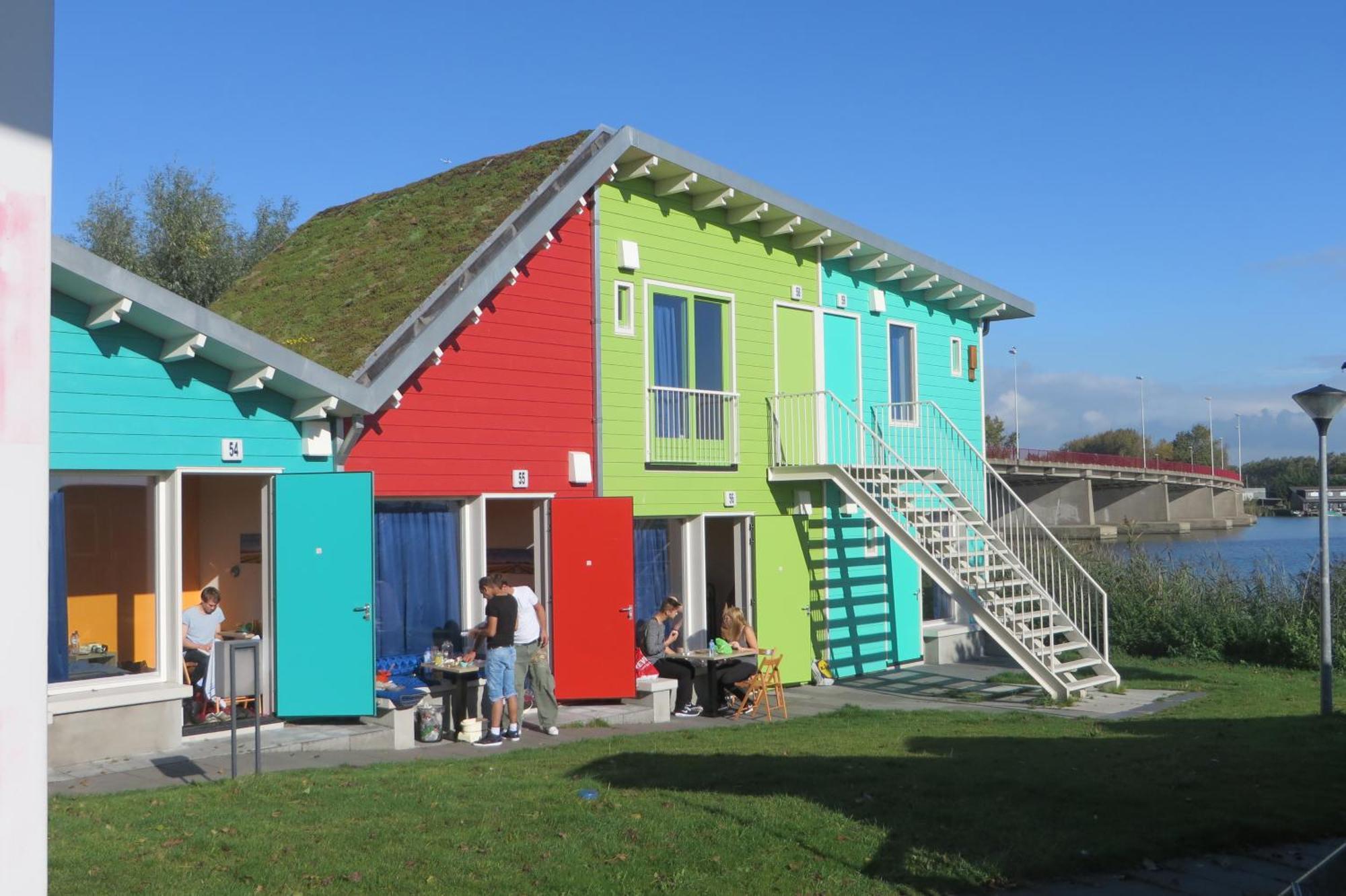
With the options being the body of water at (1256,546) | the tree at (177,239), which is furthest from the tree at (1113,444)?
the tree at (177,239)

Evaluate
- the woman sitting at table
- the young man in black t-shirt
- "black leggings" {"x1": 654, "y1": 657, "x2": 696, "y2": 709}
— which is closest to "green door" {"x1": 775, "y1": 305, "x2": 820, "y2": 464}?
the woman sitting at table

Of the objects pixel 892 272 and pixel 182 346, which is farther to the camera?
pixel 892 272

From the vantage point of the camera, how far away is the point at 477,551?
1304cm

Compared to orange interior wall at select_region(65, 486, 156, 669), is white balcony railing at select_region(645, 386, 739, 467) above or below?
above

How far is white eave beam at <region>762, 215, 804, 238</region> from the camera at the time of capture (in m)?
16.6

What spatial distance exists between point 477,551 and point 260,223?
21432 mm

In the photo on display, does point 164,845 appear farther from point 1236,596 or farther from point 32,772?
point 1236,596

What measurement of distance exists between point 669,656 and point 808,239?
626cm

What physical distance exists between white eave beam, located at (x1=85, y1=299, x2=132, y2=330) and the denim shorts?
4.32m

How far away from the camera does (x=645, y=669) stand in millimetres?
13961

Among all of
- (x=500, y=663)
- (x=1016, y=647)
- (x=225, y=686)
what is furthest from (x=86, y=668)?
(x=1016, y=647)

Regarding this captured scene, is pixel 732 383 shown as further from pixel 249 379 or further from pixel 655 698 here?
pixel 249 379

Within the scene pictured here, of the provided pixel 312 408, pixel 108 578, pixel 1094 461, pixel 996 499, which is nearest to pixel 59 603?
pixel 108 578

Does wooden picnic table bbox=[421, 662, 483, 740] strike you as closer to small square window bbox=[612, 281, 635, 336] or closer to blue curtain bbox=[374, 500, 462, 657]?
blue curtain bbox=[374, 500, 462, 657]
